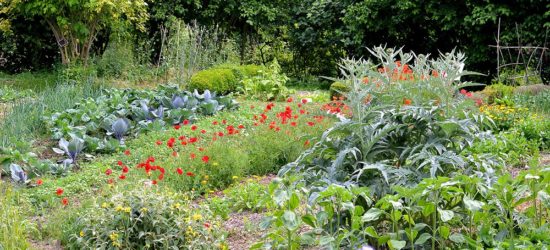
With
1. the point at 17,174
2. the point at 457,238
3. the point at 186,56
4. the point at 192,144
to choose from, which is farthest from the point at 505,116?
the point at 186,56

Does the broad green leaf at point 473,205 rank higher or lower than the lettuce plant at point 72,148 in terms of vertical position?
higher

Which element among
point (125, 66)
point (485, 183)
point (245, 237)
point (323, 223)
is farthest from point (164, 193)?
point (125, 66)

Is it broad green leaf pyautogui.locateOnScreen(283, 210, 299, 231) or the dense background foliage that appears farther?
the dense background foliage

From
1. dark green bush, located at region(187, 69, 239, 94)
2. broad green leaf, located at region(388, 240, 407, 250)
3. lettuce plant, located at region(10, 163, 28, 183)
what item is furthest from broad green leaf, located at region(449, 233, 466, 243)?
dark green bush, located at region(187, 69, 239, 94)

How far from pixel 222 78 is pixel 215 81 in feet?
1.07

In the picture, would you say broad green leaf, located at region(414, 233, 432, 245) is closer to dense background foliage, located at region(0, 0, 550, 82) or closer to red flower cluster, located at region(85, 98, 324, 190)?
red flower cluster, located at region(85, 98, 324, 190)

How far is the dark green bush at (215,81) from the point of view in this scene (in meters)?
10.8

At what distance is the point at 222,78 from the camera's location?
11.3m

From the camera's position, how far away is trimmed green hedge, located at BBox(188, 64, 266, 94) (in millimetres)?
10820

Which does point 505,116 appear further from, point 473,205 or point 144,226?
point 144,226

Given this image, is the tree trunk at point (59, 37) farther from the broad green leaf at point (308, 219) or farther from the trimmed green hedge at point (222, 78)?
the broad green leaf at point (308, 219)

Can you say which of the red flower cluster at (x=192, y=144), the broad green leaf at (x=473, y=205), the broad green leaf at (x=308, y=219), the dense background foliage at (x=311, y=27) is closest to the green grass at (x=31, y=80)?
the dense background foliage at (x=311, y=27)

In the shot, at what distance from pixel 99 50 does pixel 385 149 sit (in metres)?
12.9

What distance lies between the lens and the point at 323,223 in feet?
12.1
